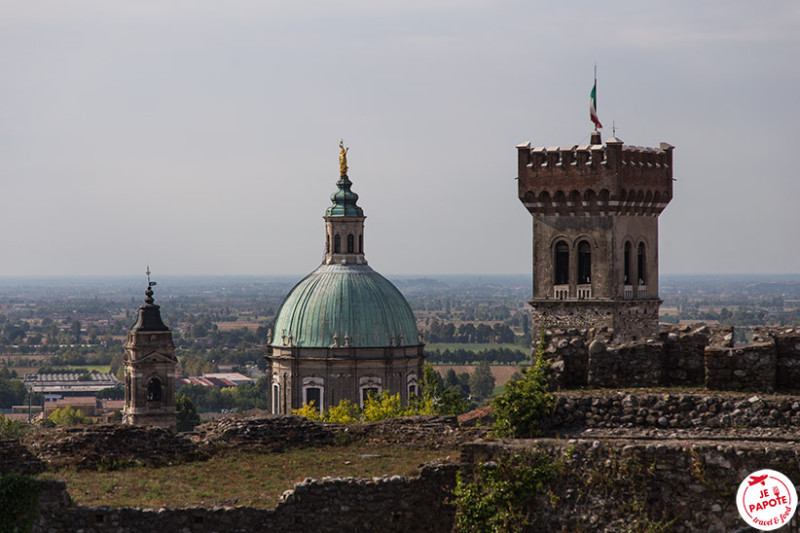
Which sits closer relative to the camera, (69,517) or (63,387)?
(69,517)

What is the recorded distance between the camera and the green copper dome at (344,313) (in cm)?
8606

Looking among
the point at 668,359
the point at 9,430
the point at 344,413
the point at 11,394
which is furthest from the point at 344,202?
the point at 11,394

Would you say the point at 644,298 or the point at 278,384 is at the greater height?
the point at 644,298

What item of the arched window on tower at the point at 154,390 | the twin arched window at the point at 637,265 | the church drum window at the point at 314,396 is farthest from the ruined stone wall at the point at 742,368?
the church drum window at the point at 314,396

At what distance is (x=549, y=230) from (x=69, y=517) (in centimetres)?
3845

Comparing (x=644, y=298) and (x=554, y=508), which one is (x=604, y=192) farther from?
(x=554, y=508)

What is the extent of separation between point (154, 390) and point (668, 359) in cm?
6353

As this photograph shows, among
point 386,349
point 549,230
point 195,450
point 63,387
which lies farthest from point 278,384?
point 63,387

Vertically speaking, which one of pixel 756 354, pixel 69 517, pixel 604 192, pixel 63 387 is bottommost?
pixel 63 387

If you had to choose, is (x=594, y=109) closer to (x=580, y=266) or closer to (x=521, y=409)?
(x=580, y=266)

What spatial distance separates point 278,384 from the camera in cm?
8625

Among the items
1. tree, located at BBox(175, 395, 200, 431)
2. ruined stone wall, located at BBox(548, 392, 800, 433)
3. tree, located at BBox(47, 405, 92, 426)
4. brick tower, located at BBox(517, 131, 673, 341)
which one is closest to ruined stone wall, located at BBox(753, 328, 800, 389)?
ruined stone wall, located at BBox(548, 392, 800, 433)

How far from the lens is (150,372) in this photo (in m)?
79.5

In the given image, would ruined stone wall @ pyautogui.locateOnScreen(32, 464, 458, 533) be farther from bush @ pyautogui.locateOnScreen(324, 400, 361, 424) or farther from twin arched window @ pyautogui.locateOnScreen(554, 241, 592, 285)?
bush @ pyautogui.locateOnScreen(324, 400, 361, 424)
